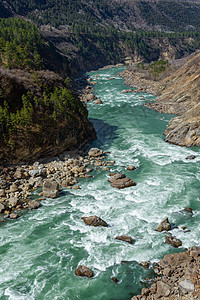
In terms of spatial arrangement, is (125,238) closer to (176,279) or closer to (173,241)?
(173,241)

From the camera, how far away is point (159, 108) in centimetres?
7175

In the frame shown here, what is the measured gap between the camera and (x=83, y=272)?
20.8 metres

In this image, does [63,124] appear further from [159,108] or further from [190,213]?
[159,108]

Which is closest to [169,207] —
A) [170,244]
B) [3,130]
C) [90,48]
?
[170,244]

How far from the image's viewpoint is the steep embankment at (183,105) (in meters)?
47.7

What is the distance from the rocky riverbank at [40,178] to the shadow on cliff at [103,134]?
5407 millimetres

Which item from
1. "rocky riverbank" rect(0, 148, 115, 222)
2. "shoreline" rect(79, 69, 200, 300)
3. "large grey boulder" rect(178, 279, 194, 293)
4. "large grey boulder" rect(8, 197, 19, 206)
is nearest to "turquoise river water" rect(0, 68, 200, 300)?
"shoreline" rect(79, 69, 200, 300)

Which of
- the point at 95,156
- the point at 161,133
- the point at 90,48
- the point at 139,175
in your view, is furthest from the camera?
the point at 90,48

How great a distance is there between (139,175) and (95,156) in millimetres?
9845

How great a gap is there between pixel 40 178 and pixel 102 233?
14.4m

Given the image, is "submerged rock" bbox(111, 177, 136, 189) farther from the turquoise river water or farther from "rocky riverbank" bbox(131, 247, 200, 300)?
"rocky riverbank" bbox(131, 247, 200, 300)

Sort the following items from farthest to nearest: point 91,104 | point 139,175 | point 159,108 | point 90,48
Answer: point 90,48 → point 91,104 → point 159,108 → point 139,175

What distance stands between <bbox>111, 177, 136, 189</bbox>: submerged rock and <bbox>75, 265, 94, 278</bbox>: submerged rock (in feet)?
47.9

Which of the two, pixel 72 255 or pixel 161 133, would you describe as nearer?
pixel 72 255
